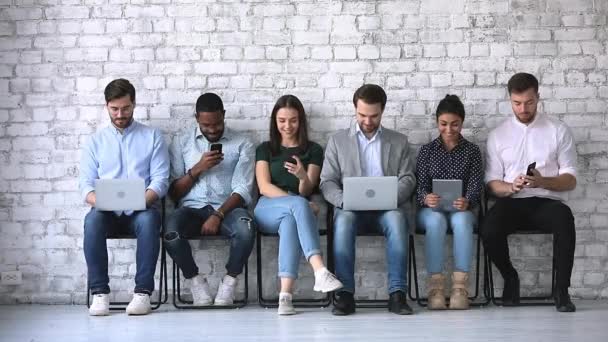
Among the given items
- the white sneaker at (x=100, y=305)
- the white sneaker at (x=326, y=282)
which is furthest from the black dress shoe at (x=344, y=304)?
the white sneaker at (x=100, y=305)

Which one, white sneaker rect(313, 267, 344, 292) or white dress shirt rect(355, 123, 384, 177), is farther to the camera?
white dress shirt rect(355, 123, 384, 177)

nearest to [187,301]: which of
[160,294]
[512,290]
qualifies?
[160,294]

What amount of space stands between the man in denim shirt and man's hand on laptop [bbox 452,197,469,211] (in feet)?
Answer: 4.05

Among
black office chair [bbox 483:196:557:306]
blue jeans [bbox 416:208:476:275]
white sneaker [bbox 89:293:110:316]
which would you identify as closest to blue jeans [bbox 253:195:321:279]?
blue jeans [bbox 416:208:476:275]

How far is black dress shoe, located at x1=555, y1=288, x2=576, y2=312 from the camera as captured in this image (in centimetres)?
550

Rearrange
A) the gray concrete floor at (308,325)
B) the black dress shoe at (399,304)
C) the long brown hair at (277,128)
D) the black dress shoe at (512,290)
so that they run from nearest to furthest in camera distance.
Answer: the gray concrete floor at (308,325) < the black dress shoe at (399,304) < the black dress shoe at (512,290) < the long brown hair at (277,128)

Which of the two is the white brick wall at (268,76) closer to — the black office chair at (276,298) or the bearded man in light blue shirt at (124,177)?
the black office chair at (276,298)

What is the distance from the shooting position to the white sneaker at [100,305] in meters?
5.52

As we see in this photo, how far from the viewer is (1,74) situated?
19.9 feet

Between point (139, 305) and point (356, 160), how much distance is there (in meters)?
1.57

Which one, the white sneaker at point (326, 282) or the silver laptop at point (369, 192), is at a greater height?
the silver laptop at point (369, 192)

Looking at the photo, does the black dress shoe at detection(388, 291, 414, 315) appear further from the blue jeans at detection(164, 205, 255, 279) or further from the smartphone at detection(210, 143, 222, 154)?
the smartphone at detection(210, 143, 222, 154)

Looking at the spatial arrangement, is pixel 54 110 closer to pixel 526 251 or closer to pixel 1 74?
pixel 1 74

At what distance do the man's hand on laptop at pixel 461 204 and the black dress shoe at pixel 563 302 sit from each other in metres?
0.73
